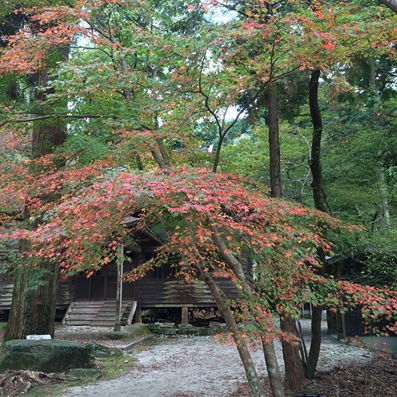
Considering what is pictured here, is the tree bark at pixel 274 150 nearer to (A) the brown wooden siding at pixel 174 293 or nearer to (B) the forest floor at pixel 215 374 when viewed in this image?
(B) the forest floor at pixel 215 374

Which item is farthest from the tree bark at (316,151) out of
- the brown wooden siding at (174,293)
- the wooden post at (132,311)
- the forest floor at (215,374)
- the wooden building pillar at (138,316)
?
the wooden building pillar at (138,316)

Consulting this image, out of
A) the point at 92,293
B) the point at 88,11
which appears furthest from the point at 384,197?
the point at 92,293

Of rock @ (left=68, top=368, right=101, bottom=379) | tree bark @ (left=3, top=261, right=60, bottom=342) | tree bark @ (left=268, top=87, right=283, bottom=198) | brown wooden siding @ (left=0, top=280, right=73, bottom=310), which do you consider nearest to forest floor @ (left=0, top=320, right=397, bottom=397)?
rock @ (left=68, top=368, right=101, bottom=379)

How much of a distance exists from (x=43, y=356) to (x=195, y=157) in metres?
5.67

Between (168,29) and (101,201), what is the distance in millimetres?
7696

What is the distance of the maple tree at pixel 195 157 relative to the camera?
16.1 feet

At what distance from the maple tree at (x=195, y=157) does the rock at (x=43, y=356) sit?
10.6 feet

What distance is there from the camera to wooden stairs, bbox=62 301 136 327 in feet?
53.6

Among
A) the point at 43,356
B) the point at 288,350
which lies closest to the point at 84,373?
the point at 43,356

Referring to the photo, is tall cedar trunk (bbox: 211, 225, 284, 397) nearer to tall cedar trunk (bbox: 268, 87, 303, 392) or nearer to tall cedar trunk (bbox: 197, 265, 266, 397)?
tall cedar trunk (bbox: 197, 265, 266, 397)

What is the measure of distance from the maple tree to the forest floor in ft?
4.85

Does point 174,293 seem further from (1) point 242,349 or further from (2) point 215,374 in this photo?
(1) point 242,349

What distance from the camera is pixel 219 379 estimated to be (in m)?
8.99

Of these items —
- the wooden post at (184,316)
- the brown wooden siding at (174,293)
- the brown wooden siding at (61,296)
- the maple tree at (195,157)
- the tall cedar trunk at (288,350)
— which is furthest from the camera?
the brown wooden siding at (61,296)
